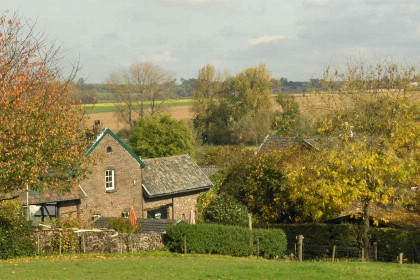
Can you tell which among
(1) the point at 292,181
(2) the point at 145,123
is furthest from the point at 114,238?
(2) the point at 145,123

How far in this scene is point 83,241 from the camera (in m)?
32.5

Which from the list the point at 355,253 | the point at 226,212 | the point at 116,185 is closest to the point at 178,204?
the point at 116,185

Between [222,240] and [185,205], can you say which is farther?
[185,205]

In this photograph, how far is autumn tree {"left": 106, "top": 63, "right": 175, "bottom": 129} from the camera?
92.6 meters

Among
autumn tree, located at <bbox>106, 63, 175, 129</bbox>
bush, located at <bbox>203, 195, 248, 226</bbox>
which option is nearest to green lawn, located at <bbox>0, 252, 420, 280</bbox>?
bush, located at <bbox>203, 195, 248, 226</bbox>

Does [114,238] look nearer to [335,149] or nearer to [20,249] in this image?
[20,249]

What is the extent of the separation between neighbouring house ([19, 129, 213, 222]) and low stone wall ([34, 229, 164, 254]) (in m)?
5.36

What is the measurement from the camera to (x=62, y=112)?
27188mm

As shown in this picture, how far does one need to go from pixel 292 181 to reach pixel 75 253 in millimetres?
12184

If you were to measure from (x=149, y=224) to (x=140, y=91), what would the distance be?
59.5 m

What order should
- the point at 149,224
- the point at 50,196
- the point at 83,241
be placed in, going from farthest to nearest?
the point at 50,196
the point at 149,224
the point at 83,241

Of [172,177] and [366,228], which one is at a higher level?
[172,177]

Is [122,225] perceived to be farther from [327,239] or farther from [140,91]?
[140,91]

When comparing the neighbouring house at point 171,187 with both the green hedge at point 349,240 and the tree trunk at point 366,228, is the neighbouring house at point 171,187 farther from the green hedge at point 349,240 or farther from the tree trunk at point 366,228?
the tree trunk at point 366,228
